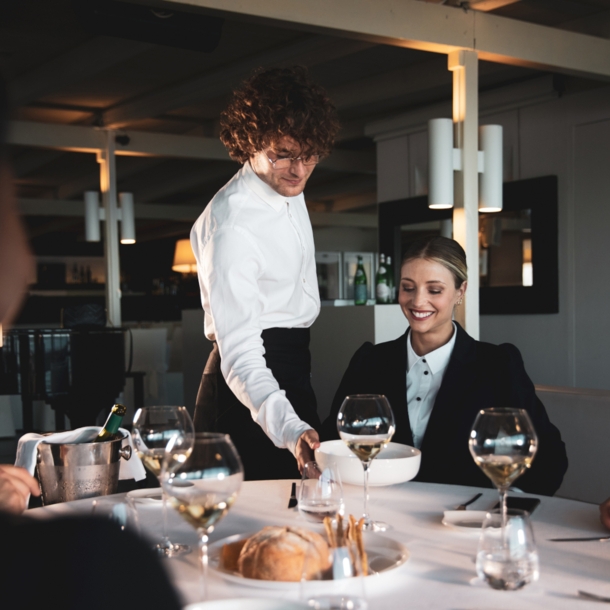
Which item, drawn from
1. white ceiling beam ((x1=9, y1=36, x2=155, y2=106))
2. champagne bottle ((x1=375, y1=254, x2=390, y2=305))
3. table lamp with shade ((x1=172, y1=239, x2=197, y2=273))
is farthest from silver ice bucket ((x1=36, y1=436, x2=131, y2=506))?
table lamp with shade ((x1=172, y1=239, x2=197, y2=273))

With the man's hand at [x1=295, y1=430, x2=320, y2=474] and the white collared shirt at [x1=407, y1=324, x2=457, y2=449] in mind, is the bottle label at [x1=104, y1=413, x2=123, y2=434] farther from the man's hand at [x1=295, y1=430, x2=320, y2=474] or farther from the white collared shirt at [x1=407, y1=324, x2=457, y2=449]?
the white collared shirt at [x1=407, y1=324, x2=457, y2=449]

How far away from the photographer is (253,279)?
2.10 meters

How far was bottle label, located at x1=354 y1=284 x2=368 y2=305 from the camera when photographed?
5184 millimetres

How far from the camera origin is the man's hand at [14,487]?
1.14m

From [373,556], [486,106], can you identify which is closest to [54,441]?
[373,556]

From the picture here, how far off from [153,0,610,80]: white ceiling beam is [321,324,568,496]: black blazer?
166 cm

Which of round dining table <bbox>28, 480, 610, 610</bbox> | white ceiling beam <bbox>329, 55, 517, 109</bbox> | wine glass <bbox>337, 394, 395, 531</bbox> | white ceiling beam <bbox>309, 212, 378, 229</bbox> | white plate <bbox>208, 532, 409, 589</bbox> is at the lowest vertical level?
round dining table <bbox>28, 480, 610, 610</bbox>

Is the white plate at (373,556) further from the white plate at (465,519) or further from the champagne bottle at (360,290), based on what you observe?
the champagne bottle at (360,290)

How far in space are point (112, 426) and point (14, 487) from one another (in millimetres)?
540

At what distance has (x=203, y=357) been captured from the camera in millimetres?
6102

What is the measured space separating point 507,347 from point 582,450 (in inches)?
56.3

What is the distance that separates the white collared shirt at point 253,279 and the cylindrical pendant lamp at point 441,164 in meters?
1.59

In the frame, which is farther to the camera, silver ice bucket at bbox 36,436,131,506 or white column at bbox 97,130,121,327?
white column at bbox 97,130,121,327

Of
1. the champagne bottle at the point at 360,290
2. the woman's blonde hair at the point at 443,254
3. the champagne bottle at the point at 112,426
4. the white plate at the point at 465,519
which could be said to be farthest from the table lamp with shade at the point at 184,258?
the white plate at the point at 465,519
